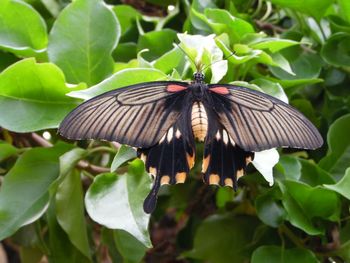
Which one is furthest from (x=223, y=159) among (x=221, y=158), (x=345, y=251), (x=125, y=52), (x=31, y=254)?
(x=31, y=254)

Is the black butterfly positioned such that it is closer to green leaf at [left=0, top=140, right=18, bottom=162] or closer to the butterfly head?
the butterfly head

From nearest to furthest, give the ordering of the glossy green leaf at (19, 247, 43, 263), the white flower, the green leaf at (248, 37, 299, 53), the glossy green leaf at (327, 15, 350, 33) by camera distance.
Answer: the white flower < the green leaf at (248, 37, 299, 53) < the glossy green leaf at (327, 15, 350, 33) < the glossy green leaf at (19, 247, 43, 263)

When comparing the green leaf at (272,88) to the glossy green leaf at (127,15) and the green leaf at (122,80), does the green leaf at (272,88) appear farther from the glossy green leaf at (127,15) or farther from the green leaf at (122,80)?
the glossy green leaf at (127,15)

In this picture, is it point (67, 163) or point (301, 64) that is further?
point (301, 64)

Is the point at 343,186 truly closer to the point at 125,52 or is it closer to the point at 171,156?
the point at 171,156

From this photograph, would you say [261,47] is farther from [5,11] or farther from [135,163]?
[5,11]

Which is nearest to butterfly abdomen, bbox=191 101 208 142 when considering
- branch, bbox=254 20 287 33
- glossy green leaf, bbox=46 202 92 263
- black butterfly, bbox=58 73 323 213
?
black butterfly, bbox=58 73 323 213
